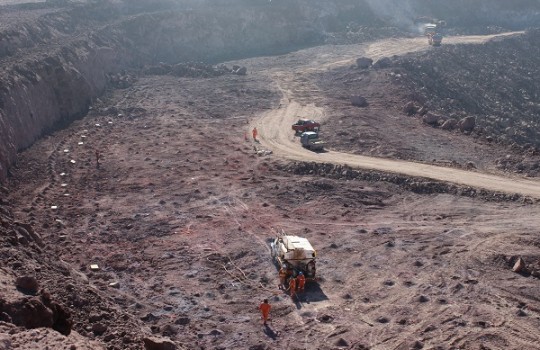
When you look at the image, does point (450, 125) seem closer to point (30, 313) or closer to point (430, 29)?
point (30, 313)

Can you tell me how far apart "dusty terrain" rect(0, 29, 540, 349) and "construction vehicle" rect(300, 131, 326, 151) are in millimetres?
894

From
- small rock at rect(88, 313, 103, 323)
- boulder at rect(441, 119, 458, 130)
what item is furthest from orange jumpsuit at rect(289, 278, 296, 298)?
boulder at rect(441, 119, 458, 130)

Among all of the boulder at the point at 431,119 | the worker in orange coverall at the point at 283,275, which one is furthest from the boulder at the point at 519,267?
the boulder at the point at 431,119

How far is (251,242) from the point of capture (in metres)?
29.1

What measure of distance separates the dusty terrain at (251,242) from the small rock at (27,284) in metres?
1.40

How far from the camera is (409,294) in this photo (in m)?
23.9

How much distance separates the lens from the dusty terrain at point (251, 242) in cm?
2142

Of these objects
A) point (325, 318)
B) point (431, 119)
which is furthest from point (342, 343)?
point (431, 119)

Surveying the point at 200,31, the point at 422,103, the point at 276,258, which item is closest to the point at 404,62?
the point at 422,103

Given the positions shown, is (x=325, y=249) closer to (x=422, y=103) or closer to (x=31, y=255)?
(x=31, y=255)

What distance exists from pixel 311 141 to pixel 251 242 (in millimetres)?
14888

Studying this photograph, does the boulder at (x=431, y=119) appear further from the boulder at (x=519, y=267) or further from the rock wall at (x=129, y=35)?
the rock wall at (x=129, y=35)

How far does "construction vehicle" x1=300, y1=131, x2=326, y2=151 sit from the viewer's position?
42.4 m

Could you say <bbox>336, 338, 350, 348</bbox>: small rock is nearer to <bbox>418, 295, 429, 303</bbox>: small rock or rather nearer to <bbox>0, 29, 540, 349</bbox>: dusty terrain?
<bbox>0, 29, 540, 349</bbox>: dusty terrain
